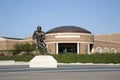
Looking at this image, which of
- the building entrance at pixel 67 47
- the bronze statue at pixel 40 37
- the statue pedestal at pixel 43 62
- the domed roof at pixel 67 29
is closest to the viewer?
the statue pedestal at pixel 43 62

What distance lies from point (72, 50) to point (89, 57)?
3577 centimetres

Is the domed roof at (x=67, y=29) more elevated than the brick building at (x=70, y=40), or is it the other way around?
the domed roof at (x=67, y=29)

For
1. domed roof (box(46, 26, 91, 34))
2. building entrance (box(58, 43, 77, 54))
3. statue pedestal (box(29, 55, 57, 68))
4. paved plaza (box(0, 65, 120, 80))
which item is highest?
domed roof (box(46, 26, 91, 34))

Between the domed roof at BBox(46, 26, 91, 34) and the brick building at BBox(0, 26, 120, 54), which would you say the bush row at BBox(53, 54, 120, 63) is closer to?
the brick building at BBox(0, 26, 120, 54)

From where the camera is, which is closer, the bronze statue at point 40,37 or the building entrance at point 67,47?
the bronze statue at point 40,37

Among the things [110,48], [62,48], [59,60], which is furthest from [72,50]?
[59,60]

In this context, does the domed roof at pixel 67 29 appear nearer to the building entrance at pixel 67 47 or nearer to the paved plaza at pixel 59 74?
the building entrance at pixel 67 47

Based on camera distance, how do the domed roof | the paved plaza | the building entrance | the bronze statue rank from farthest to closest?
the building entrance, the domed roof, the bronze statue, the paved plaza

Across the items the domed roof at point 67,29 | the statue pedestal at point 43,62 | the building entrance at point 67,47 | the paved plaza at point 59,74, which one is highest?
the domed roof at point 67,29

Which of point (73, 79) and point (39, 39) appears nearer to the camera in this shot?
point (73, 79)

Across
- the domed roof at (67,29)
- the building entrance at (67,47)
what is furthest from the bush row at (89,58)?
the building entrance at (67,47)

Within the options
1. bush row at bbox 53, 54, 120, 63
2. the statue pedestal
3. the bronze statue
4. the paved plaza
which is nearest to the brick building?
bush row at bbox 53, 54, 120, 63

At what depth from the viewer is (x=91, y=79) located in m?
14.1

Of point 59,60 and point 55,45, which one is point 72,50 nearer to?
point 55,45
